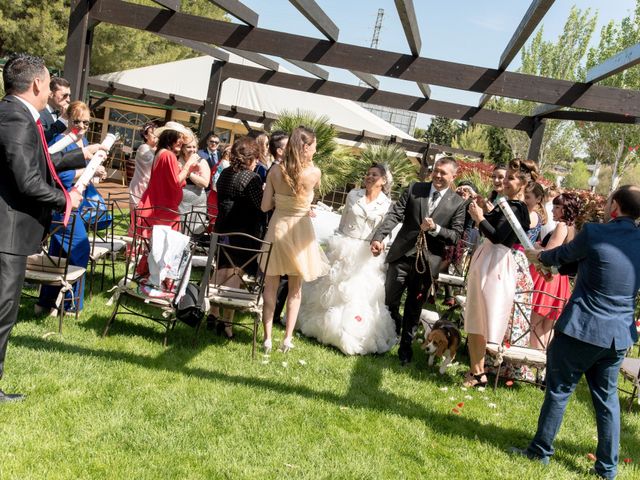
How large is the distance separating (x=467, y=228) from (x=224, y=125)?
11531 mm

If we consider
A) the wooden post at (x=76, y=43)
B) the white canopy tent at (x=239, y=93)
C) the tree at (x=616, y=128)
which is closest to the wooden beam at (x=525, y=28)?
the wooden post at (x=76, y=43)

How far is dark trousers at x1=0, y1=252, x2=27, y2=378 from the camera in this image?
3.42 meters

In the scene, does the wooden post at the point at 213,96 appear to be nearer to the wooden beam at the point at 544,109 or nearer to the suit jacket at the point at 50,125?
the wooden beam at the point at 544,109

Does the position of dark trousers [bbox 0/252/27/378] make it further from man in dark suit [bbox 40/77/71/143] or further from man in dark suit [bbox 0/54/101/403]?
man in dark suit [bbox 40/77/71/143]

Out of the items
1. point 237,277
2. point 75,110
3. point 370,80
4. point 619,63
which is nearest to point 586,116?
point 370,80

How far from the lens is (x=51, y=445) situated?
3186 mm

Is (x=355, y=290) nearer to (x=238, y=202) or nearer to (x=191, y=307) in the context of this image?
(x=238, y=202)

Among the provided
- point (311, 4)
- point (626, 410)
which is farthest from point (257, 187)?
point (626, 410)

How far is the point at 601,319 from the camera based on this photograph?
3541 mm

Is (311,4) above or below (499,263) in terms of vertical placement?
above

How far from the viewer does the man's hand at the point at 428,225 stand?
535 cm

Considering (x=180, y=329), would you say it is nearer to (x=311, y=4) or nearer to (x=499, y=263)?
(x=499, y=263)

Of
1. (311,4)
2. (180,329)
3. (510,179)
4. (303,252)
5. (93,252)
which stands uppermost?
(311,4)

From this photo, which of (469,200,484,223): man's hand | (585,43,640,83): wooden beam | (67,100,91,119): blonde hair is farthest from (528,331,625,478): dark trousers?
(67,100,91,119): blonde hair
